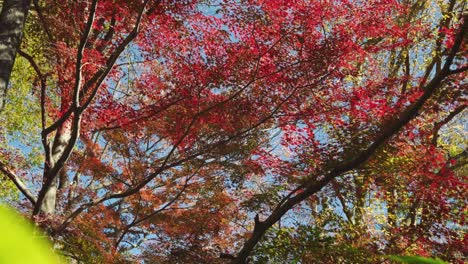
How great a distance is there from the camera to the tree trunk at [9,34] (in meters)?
5.52

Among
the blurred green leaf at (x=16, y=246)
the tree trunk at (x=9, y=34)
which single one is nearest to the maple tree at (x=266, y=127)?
the tree trunk at (x=9, y=34)

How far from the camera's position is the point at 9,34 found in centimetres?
571

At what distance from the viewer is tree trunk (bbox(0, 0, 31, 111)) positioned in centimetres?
552

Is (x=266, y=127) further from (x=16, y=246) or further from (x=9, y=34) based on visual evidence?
(x=16, y=246)

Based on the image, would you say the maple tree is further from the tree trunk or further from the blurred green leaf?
the blurred green leaf

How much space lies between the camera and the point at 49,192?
7.28 metres

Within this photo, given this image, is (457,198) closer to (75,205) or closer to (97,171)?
(75,205)

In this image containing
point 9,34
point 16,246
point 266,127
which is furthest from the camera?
point 266,127

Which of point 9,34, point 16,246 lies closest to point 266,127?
point 9,34

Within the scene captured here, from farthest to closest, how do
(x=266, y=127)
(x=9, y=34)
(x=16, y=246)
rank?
(x=266, y=127), (x=9, y=34), (x=16, y=246)

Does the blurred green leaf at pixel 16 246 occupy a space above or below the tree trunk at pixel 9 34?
below

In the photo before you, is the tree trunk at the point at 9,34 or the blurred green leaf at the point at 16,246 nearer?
the blurred green leaf at the point at 16,246

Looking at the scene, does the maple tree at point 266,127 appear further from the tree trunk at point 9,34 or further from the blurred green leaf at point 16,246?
the blurred green leaf at point 16,246

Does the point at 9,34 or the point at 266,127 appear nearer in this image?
the point at 9,34
